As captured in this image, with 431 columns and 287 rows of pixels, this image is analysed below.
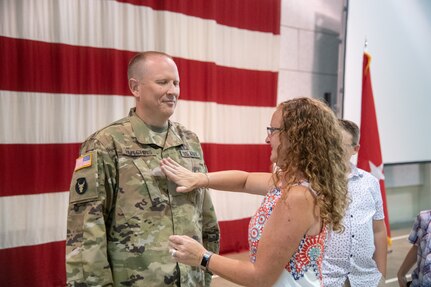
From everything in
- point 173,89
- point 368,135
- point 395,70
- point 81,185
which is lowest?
point 81,185

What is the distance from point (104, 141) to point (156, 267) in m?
0.49

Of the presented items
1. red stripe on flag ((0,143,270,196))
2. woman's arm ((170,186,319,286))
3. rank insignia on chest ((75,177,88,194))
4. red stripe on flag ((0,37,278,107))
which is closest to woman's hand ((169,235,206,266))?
woman's arm ((170,186,319,286))

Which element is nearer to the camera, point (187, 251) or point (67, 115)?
point (187, 251)

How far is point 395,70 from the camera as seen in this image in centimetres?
464

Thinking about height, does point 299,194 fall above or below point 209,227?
above

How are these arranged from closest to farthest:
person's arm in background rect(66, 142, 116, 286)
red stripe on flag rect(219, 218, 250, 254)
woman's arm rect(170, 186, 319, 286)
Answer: woman's arm rect(170, 186, 319, 286) → person's arm in background rect(66, 142, 116, 286) → red stripe on flag rect(219, 218, 250, 254)

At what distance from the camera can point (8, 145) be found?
2736 mm

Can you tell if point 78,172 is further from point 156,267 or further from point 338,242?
point 338,242

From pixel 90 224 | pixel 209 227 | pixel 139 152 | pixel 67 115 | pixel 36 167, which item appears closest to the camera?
pixel 90 224

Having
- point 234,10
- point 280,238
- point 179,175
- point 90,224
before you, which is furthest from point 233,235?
point 280,238

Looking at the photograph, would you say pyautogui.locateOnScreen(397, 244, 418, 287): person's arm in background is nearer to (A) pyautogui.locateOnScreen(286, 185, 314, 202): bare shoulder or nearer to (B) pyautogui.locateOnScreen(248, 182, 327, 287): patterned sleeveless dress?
(B) pyautogui.locateOnScreen(248, 182, 327, 287): patterned sleeveless dress

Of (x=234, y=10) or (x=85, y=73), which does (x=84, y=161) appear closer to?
(x=85, y=73)

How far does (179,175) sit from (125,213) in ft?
0.79

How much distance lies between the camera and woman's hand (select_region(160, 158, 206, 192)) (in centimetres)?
169
